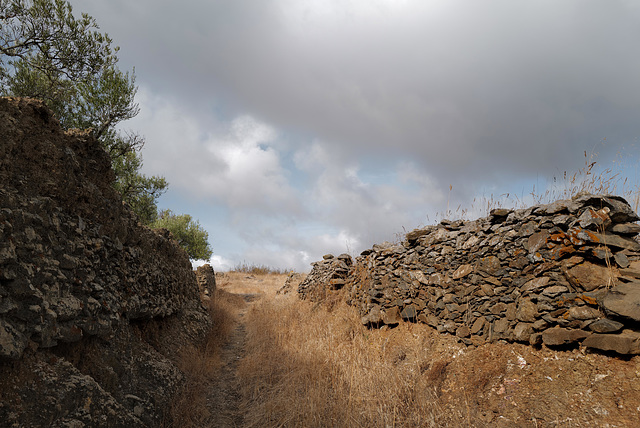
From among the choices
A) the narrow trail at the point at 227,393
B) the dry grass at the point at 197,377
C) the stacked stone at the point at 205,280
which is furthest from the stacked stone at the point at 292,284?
the narrow trail at the point at 227,393

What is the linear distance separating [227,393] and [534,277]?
565 cm

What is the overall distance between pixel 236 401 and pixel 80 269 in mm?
3422

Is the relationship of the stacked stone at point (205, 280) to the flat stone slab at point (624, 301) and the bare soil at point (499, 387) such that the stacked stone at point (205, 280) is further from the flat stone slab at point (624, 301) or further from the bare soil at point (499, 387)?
the flat stone slab at point (624, 301)

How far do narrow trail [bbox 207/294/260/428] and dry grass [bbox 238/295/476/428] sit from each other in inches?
8.0

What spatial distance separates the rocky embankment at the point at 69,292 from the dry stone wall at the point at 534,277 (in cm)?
503

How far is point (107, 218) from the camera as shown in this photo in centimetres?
467

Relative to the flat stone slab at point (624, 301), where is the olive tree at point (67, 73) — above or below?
above

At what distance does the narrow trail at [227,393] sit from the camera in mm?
4840

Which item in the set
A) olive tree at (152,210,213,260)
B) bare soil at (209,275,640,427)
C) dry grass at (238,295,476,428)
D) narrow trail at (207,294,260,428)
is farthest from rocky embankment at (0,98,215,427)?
olive tree at (152,210,213,260)

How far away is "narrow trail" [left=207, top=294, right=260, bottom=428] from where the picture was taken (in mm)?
4840

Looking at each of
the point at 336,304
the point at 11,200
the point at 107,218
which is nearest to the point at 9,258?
the point at 11,200

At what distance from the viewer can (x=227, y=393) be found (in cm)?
567

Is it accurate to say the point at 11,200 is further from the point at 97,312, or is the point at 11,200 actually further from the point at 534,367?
the point at 534,367

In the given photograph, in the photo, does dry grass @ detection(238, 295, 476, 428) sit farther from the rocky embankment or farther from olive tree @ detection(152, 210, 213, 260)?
olive tree @ detection(152, 210, 213, 260)
